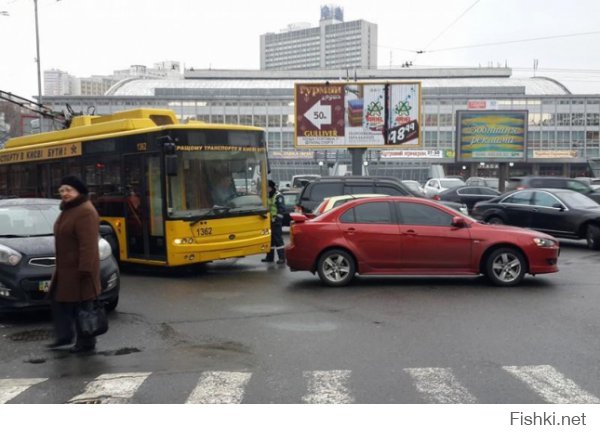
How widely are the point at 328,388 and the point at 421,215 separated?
5822 millimetres

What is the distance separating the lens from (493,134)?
1603 inches

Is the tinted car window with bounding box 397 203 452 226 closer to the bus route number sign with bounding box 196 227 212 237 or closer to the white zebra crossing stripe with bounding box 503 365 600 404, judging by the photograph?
the bus route number sign with bounding box 196 227 212 237

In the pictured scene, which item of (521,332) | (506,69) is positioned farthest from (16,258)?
(506,69)

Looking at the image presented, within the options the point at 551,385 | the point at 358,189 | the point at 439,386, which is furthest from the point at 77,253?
the point at 358,189

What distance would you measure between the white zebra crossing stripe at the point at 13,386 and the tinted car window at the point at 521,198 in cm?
1453

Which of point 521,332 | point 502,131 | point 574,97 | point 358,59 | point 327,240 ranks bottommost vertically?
point 521,332

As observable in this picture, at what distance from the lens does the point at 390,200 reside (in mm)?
10992

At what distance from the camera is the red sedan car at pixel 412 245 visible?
10.6m

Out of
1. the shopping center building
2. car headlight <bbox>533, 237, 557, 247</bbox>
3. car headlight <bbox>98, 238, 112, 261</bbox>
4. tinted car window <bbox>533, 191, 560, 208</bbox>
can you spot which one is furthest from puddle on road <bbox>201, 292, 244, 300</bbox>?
the shopping center building

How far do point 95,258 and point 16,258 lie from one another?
2.30 meters

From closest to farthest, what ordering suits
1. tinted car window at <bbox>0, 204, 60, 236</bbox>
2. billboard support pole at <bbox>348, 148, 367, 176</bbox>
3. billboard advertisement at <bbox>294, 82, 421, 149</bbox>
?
tinted car window at <bbox>0, 204, 60, 236</bbox>, billboard advertisement at <bbox>294, 82, 421, 149</bbox>, billboard support pole at <bbox>348, 148, 367, 176</bbox>

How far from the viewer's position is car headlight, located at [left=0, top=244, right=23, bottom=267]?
27.1ft

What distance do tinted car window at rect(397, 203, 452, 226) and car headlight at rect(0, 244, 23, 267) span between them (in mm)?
5984

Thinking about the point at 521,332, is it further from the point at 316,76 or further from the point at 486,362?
the point at 316,76
